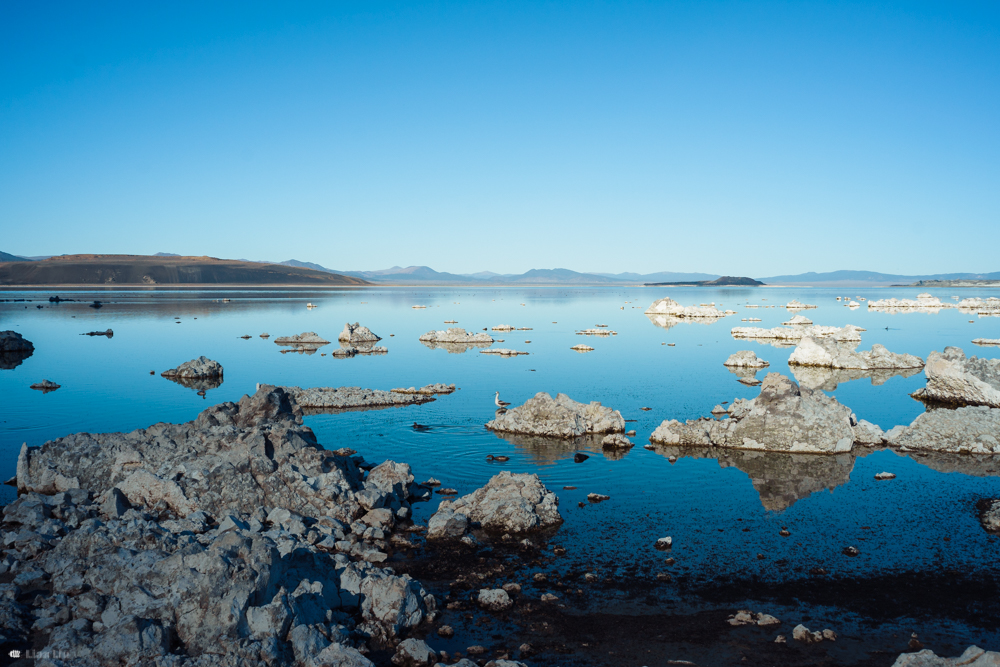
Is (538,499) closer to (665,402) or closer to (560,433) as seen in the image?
(560,433)

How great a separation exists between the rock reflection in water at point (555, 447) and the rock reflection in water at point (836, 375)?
51.6 ft

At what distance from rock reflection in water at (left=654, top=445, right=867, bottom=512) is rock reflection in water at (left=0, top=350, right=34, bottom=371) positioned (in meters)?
33.9

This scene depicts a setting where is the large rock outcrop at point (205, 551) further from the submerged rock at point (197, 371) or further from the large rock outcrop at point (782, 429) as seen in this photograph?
the submerged rock at point (197, 371)

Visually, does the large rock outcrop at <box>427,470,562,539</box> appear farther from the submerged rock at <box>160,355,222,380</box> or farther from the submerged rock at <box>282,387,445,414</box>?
the submerged rock at <box>160,355,222,380</box>

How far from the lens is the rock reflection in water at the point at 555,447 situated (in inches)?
681

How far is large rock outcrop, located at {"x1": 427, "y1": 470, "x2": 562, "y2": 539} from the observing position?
1180cm

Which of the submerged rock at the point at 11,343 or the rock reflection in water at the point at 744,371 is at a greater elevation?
the submerged rock at the point at 11,343

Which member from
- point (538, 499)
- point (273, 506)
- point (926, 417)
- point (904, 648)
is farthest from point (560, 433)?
point (904, 648)

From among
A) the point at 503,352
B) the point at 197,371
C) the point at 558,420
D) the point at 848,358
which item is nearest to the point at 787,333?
the point at 848,358

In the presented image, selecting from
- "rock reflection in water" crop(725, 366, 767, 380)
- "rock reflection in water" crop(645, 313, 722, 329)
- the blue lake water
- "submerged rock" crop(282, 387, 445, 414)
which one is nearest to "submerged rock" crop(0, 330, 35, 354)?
the blue lake water

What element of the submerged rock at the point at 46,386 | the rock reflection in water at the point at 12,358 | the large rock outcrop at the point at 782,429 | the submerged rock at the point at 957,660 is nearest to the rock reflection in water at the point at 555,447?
the large rock outcrop at the point at 782,429

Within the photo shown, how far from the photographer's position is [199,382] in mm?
29469

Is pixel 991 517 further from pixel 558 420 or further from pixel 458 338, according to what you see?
pixel 458 338

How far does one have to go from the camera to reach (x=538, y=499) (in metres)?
12.6
